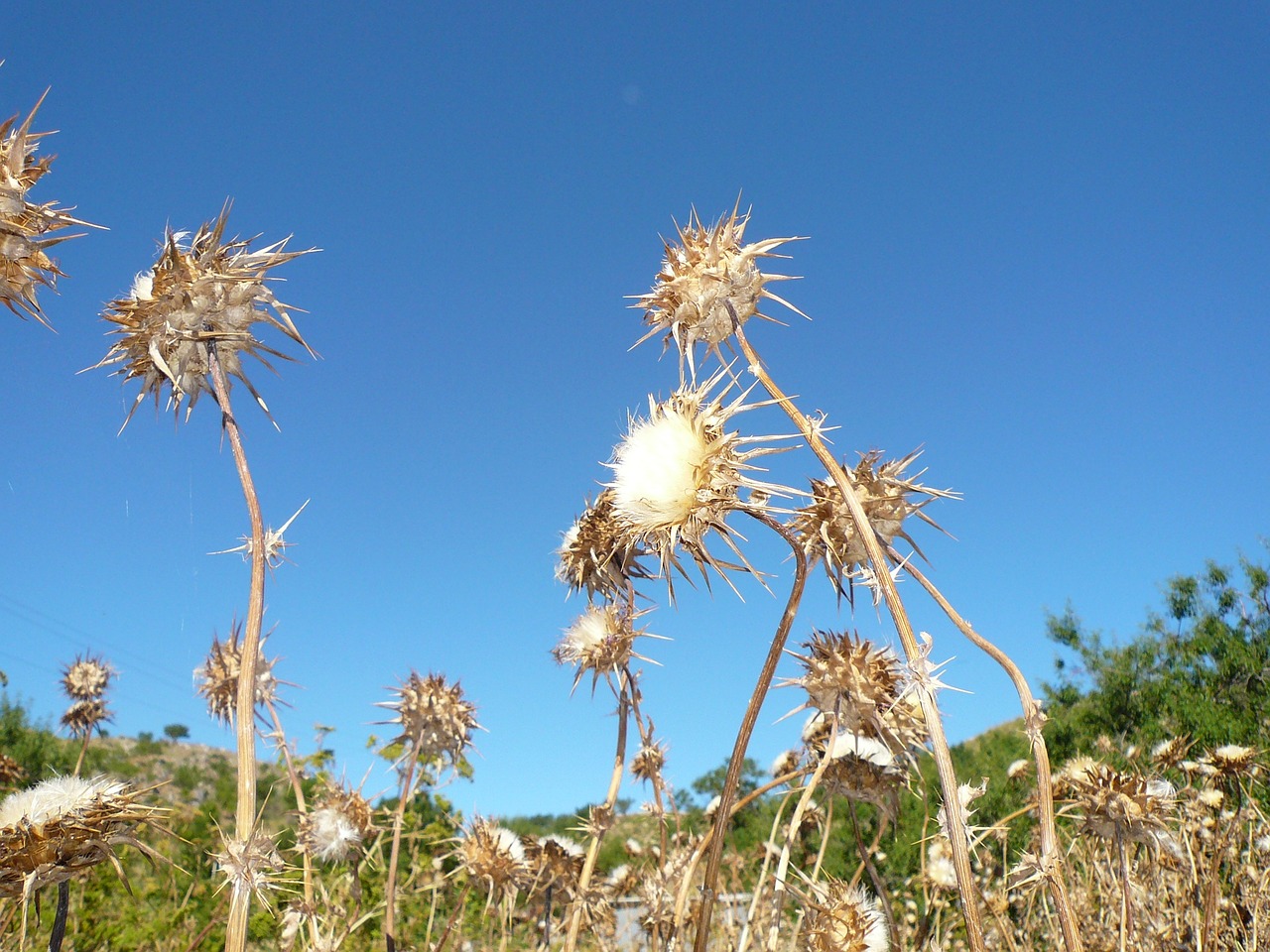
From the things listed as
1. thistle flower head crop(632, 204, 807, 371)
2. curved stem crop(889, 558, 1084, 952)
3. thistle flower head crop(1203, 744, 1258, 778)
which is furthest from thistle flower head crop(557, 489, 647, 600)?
thistle flower head crop(1203, 744, 1258, 778)

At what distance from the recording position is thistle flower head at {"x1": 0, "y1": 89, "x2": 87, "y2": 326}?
3027 millimetres

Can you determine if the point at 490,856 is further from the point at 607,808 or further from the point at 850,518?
the point at 850,518

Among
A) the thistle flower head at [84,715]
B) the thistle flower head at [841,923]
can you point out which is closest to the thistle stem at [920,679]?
the thistle flower head at [841,923]

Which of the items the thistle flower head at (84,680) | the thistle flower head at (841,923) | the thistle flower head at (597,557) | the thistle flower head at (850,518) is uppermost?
the thistle flower head at (84,680)

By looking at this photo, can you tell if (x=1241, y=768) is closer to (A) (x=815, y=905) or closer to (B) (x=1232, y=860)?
(B) (x=1232, y=860)

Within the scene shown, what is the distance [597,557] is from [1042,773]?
118 inches

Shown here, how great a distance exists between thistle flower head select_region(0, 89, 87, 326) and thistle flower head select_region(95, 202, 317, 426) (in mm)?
310

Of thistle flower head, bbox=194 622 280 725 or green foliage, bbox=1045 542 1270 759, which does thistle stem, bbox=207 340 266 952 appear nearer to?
thistle flower head, bbox=194 622 280 725

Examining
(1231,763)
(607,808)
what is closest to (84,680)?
(607,808)

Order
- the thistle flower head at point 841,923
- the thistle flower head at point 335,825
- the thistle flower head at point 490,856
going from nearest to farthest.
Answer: the thistle flower head at point 841,923 → the thistle flower head at point 335,825 → the thistle flower head at point 490,856

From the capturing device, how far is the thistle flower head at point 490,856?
19.9ft

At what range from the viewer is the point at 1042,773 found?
2.62 metres

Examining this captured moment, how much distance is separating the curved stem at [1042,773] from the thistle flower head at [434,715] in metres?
4.36

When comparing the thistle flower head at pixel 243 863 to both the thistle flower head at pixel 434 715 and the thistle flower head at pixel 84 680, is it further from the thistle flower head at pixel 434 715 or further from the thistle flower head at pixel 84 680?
the thistle flower head at pixel 84 680
